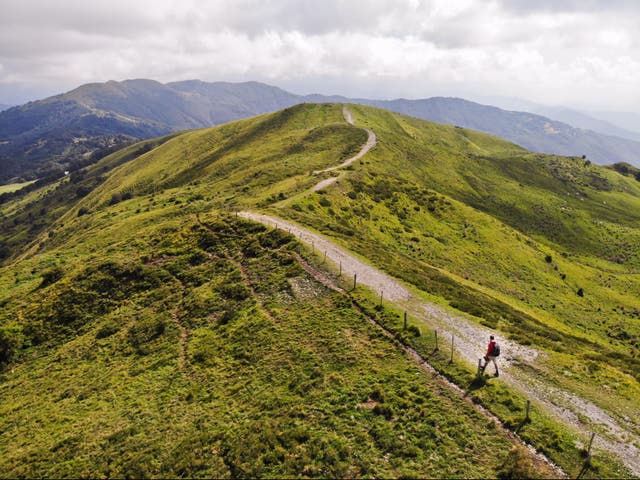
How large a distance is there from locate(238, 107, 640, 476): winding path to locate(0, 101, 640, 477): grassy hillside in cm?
142

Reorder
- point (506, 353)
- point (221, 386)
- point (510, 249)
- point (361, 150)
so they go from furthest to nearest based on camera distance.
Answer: point (361, 150) → point (510, 249) → point (506, 353) → point (221, 386)

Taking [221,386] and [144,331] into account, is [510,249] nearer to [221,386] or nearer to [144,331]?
[221,386]

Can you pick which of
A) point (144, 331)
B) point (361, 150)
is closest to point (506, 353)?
point (144, 331)

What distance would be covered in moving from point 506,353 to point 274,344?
61.0ft

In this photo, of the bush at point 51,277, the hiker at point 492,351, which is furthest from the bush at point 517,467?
the bush at point 51,277

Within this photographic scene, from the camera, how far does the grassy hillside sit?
19312mm

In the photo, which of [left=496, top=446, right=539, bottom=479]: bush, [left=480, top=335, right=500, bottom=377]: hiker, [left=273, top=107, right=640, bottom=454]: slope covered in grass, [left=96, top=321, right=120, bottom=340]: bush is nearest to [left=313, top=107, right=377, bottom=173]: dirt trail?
[left=273, top=107, right=640, bottom=454]: slope covered in grass

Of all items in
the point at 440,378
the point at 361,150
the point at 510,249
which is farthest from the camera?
the point at 361,150

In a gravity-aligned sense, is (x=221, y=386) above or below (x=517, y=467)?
below

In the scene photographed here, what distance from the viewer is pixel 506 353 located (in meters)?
26.8

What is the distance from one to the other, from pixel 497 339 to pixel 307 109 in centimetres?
17133

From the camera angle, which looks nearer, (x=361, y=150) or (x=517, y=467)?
(x=517, y=467)

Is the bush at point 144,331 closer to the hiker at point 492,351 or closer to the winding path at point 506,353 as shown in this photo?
the winding path at point 506,353

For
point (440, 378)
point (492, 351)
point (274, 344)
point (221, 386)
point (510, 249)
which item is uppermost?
point (492, 351)
